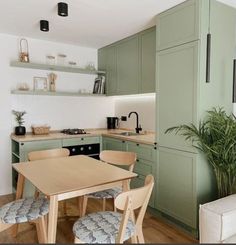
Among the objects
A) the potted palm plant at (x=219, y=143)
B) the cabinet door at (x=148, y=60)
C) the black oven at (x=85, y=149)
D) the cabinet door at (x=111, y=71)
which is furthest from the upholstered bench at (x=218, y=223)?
the cabinet door at (x=111, y=71)

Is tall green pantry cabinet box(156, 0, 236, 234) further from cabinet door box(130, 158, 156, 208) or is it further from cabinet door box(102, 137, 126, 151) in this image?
cabinet door box(102, 137, 126, 151)

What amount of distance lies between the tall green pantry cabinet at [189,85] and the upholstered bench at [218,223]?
505mm

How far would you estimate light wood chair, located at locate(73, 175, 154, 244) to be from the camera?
4.61 feet

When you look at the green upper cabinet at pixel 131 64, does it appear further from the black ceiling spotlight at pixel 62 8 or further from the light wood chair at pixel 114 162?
the black ceiling spotlight at pixel 62 8

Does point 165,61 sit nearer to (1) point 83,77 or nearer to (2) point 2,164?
(1) point 83,77

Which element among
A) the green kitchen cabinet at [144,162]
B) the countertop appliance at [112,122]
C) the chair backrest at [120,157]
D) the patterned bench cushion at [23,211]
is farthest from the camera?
the countertop appliance at [112,122]

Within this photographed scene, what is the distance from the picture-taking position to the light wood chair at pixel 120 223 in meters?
1.41

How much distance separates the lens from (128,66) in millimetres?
3641

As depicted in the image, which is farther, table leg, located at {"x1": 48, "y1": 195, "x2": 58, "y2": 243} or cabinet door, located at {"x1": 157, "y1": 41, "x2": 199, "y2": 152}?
cabinet door, located at {"x1": 157, "y1": 41, "x2": 199, "y2": 152}

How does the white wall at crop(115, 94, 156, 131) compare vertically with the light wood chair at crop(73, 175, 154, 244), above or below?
above

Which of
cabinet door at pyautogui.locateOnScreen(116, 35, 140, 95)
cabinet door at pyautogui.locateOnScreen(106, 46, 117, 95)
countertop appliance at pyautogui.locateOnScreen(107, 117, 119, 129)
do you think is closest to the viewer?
cabinet door at pyautogui.locateOnScreen(116, 35, 140, 95)

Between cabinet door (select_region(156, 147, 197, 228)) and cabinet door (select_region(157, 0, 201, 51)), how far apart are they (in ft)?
3.84

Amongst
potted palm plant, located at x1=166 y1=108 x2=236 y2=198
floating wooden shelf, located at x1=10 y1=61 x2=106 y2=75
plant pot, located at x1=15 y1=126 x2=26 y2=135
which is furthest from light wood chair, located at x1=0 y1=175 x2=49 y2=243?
floating wooden shelf, located at x1=10 y1=61 x2=106 y2=75

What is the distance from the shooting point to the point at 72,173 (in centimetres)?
194
